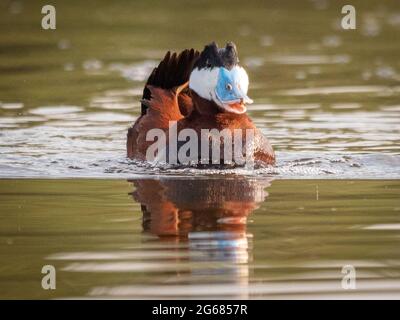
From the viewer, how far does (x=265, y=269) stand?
8.11 meters

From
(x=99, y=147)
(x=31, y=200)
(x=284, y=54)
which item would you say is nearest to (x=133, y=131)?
(x=99, y=147)

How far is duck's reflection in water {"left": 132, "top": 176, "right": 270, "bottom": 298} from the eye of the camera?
8148 mm

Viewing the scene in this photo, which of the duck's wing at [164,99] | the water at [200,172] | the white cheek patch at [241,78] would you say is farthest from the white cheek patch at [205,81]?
the water at [200,172]

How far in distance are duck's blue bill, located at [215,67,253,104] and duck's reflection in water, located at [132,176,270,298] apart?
691 millimetres

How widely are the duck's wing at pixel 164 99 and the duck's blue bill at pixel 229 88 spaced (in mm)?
732

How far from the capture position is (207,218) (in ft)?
30.9

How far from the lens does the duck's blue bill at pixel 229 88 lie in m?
11.2

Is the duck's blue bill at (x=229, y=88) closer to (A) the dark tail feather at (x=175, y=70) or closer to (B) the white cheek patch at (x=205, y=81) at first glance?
(B) the white cheek patch at (x=205, y=81)

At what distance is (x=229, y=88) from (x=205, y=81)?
25cm

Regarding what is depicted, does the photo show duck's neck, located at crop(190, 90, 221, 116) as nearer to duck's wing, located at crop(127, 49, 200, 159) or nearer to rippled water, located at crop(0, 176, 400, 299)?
duck's wing, located at crop(127, 49, 200, 159)

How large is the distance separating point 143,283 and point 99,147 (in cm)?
537

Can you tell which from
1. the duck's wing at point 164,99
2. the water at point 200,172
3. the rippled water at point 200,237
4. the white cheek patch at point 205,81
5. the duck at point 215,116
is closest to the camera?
the rippled water at point 200,237

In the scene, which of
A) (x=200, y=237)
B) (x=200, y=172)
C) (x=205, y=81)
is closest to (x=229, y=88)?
(x=205, y=81)
